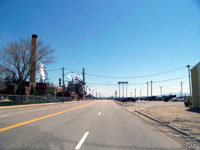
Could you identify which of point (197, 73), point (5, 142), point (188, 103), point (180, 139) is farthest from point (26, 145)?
point (188, 103)

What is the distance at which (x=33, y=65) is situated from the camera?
147 feet

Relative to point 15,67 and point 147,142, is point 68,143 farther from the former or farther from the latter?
point 15,67

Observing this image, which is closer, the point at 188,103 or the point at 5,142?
the point at 5,142

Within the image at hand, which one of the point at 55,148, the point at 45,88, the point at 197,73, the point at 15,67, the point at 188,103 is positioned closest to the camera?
the point at 55,148

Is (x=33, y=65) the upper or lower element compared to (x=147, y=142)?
upper

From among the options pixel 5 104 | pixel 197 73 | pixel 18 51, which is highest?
pixel 18 51

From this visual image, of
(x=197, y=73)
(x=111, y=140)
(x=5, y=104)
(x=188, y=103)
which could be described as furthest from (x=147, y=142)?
(x=5, y=104)

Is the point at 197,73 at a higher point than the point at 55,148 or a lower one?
higher

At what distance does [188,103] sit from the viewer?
27422mm

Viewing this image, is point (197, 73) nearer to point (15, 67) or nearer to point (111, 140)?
point (111, 140)

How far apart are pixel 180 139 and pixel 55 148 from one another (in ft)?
17.2

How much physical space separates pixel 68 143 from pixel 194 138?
5253 millimetres

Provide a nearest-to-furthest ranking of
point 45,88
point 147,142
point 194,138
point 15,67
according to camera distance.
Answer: point 147,142 → point 194,138 → point 15,67 → point 45,88

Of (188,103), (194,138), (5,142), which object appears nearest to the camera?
(5,142)
